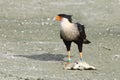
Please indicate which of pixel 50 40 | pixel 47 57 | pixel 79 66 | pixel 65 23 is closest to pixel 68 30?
pixel 65 23

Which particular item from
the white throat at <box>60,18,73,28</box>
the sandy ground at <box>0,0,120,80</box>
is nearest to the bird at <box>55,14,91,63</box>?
the white throat at <box>60,18,73,28</box>

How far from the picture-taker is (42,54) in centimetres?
1593

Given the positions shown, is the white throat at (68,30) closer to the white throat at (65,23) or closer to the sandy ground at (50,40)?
the white throat at (65,23)

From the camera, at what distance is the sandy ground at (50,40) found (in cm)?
1291

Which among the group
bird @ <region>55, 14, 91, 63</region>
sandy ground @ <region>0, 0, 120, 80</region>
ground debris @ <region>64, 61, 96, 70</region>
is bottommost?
sandy ground @ <region>0, 0, 120, 80</region>

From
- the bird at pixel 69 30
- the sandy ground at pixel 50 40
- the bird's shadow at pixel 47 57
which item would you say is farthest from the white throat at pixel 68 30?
the bird's shadow at pixel 47 57

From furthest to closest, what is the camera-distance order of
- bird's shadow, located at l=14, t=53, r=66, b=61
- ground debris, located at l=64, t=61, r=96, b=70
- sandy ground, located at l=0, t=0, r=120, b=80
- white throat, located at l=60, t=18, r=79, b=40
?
bird's shadow, located at l=14, t=53, r=66, b=61, white throat, located at l=60, t=18, r=79, b=40, ground debris, located at l=64, t=61, r=96, b=70, sandy ground, located at l=0, t=0, r=120, b=80

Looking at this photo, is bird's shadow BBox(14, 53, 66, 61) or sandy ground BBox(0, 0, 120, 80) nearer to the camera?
sandy ground BBox(0, 0, 120, 80)

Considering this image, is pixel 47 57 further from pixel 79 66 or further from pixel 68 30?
pixel 79 66

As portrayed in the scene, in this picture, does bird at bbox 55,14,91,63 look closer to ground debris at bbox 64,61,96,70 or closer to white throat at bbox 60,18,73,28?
white throat at bbox 60,18,73,28

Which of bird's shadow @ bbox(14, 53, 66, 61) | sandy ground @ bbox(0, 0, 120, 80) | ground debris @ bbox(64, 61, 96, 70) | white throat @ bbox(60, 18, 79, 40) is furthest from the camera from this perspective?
bird's shadow @ bbox(14, 53, 66, 61)

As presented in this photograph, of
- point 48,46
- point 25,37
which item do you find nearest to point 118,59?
point 48,46

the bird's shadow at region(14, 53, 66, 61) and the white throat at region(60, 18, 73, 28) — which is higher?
the white throat at region(60, 18, 73, 28)

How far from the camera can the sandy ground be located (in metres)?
12.9
